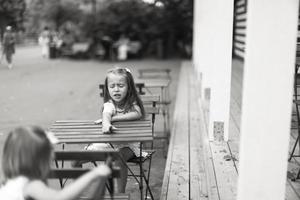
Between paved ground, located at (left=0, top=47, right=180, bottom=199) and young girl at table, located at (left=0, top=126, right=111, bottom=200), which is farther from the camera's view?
paved ground, located at (left=0, top=47, right=180, bottom=199)

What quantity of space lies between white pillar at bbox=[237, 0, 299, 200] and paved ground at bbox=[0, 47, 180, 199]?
178 cm

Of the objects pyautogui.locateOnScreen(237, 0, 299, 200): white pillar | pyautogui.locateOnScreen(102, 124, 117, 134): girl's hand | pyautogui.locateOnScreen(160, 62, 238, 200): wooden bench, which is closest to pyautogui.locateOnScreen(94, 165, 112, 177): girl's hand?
pyautogui.locateOnScreen(237, 0, 299, 200): white pillar

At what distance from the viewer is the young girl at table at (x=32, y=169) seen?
2252mm

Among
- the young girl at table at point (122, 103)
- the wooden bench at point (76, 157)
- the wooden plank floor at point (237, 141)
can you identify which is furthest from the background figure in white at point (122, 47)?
the wooden bench at point (76, 157)

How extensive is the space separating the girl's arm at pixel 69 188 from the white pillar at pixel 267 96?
3.21ft

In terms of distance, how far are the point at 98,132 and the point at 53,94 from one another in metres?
7.88

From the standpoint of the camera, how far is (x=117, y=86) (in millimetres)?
4051

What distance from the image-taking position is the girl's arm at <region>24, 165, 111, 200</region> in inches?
88.7

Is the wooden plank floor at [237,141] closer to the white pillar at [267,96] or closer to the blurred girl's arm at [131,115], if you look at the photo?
the white pillar at [267,96]

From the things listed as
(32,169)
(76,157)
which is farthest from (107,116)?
(32,169)

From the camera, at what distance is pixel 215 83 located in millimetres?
5383

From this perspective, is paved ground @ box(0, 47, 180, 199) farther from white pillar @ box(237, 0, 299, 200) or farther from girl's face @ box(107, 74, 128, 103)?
white pillar @ box(237, 0, 299, 200)

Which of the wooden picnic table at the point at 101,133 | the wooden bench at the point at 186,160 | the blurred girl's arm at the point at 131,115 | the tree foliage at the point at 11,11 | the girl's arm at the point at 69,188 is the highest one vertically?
the tree foliage at the point at 11,11

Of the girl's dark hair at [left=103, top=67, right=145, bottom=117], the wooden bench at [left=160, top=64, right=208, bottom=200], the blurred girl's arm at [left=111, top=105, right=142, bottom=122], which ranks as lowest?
the wooden bench at [left=160, top=64, right=208, bottom=200]
